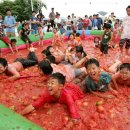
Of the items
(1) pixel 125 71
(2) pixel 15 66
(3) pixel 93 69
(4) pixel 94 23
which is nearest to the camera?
(3) pixel 93 69

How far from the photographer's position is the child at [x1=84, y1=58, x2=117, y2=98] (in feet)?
17.4

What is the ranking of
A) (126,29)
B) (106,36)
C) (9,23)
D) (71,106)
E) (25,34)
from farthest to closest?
(9,23), (25,34), (106,36), (126,29), (71,106)

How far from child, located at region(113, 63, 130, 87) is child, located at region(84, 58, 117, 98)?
0.25m

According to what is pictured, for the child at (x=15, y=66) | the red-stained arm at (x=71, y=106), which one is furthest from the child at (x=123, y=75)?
the child at (x=15, y=66)

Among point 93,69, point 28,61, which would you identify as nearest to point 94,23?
point 28,61

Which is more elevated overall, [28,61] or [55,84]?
[55,84]

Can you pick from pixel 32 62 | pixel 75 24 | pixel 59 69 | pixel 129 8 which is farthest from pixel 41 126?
pixel 75 24

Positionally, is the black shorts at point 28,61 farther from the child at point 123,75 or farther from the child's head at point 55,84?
the child's head at point 55,84

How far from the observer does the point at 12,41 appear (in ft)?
40.1

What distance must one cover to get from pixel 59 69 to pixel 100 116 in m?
2.00

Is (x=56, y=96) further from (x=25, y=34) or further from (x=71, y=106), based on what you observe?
(x=25, y=34)

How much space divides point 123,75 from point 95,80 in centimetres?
64

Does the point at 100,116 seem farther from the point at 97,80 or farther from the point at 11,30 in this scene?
the point at 11,30

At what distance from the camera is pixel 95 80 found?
5.46 metres
